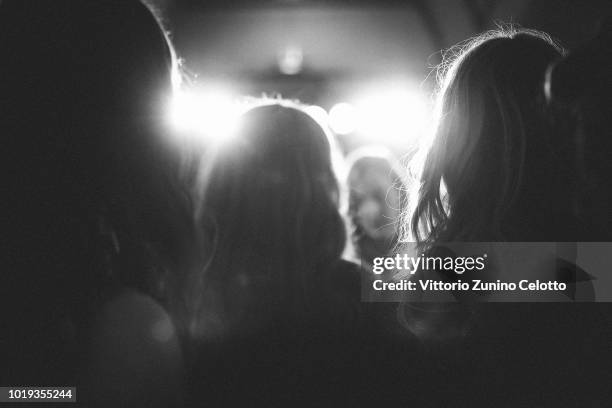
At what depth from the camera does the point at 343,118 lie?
464cm

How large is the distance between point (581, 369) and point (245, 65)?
3683 mm

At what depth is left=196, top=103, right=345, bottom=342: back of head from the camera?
108 cm

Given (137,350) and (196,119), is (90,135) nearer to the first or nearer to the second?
(196,119)

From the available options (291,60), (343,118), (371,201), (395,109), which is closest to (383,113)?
(395,109)

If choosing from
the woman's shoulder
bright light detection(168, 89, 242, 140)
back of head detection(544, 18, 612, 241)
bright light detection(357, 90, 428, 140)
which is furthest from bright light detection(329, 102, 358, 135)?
the woman's shoulder

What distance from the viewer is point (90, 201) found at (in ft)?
3.33

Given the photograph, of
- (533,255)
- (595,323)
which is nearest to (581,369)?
(595,323)

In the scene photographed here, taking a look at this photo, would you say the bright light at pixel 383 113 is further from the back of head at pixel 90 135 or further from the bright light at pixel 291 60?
the back of head at pixel 90 135

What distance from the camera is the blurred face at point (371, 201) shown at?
2.05m

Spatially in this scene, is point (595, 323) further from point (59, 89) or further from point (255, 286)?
point (59, 89)

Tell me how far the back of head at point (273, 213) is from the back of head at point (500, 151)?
0.93 feet

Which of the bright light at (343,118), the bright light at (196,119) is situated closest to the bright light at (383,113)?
the bright light at (343,118)

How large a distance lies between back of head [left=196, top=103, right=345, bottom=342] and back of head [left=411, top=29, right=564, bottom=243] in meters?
0.28

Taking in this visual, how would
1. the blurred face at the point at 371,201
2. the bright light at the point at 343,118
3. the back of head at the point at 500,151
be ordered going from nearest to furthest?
1. the back of head at the point at 500,151
2. the blurred face at the point at 371,201
3. the bright light at the point at 343,118
